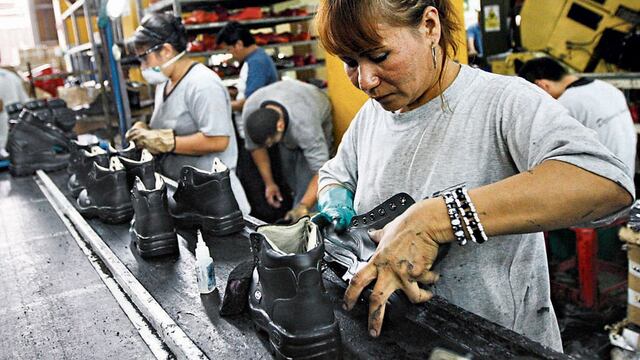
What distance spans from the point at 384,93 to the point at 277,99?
2190 millimetres

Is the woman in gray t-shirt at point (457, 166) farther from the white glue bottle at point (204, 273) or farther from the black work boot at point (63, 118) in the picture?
the black work boot at point (63, 118)

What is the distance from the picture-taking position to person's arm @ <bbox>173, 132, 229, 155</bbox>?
2734 millimetres

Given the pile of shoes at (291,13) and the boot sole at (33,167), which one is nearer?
the boot sole at (33,167)

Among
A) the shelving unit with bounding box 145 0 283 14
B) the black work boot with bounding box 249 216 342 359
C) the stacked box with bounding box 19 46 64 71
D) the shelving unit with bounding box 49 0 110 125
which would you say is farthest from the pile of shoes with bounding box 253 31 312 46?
the black work boot with bounding box 249 216 342 359

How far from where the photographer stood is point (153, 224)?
1617mm

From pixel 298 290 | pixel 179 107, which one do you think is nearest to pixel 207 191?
pixel 298 290

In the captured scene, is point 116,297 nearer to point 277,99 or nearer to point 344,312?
point 344,312

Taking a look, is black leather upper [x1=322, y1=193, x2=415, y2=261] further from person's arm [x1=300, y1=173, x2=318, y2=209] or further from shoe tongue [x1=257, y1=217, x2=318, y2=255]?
person's arm [x1=300, y1=173, x2=318, y2=209]

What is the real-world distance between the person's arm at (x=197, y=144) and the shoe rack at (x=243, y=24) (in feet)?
9.85

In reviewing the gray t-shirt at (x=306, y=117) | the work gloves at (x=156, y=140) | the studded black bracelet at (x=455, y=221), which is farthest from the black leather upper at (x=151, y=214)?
the gray t-shirt at (x=306, y=117)

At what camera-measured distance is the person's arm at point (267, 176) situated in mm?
3713

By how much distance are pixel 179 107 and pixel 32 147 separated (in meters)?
1.23

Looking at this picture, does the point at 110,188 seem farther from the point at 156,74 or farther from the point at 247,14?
the point at 247,14

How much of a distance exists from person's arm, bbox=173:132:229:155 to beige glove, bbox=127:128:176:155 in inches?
1.2
